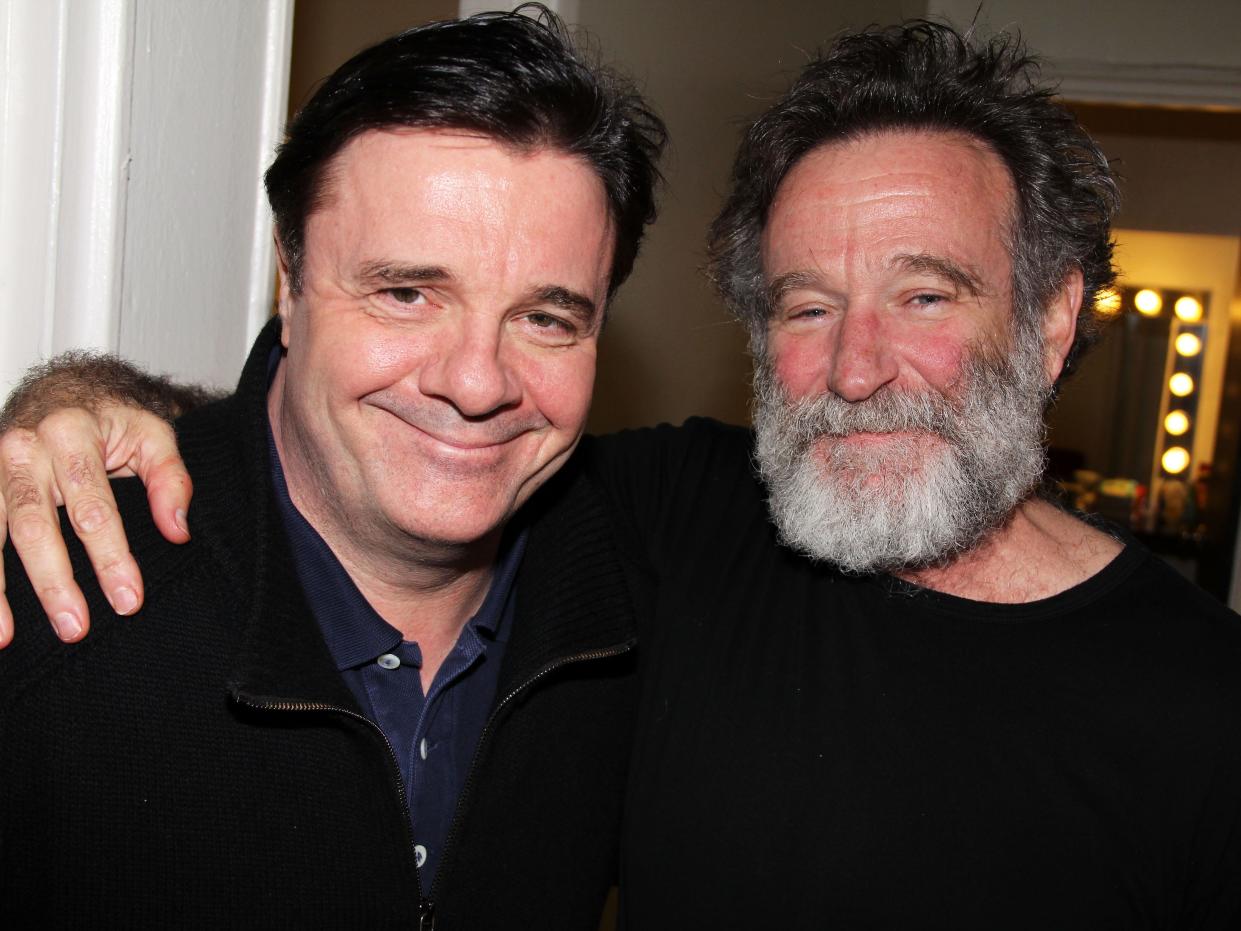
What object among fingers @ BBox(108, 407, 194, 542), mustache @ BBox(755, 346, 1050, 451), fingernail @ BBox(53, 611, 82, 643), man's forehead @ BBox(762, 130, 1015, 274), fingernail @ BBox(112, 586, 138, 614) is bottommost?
fingernail @ BBox(53, 611, 82, 643)

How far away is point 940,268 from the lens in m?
1.64

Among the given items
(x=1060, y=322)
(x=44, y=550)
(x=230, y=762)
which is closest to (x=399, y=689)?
(x=230, y=762)

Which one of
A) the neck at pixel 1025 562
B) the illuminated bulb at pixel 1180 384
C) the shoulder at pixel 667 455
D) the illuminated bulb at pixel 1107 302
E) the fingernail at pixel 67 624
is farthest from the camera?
the illuminated bulb at pixel 1180 384

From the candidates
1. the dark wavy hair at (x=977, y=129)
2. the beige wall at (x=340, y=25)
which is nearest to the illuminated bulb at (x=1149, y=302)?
the beige wall at (x=340, y=25)

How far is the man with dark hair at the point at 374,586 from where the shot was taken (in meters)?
1.20

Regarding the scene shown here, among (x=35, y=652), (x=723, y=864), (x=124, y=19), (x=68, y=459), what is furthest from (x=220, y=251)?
(x=723, y=864)

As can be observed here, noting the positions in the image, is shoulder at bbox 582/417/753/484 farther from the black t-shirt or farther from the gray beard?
the black t-shirt

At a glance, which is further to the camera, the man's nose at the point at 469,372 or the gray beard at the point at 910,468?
the gray beard at the point at 910,468

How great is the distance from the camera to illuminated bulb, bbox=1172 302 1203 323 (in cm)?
565

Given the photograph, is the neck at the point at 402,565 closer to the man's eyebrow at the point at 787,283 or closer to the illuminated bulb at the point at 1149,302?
the man's eyebrow at the point at 787,283

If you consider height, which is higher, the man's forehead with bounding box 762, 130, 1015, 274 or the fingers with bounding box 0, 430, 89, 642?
the man's forehead with bounding box 762, 130, 1015, 274

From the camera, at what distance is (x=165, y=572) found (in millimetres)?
1258

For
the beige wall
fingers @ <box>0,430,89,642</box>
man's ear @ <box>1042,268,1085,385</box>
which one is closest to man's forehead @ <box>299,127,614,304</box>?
fingers @ <box>0,430,89,642</box>

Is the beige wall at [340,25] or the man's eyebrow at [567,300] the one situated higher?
the beige wall at [340,25]
